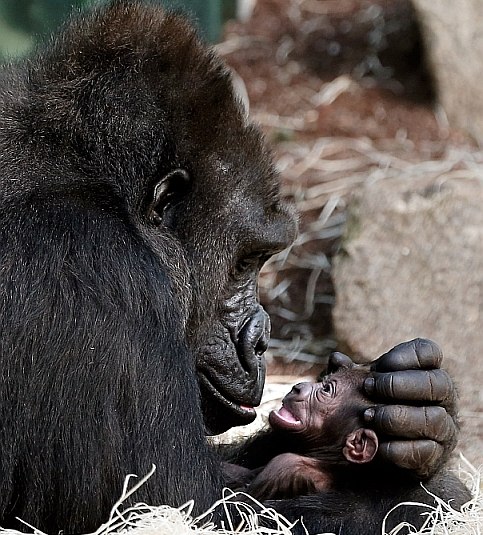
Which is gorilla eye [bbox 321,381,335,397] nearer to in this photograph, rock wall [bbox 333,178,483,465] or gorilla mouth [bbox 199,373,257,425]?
gorilla mouth [bbox 199,373,257,425]

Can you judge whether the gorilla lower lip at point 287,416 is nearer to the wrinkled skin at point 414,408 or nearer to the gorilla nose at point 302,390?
the gorilla nose at point 302,390

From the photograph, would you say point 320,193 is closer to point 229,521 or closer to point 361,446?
point 361,446

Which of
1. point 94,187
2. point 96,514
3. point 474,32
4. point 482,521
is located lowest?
point 474,32

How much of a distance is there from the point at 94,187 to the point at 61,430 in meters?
0.68

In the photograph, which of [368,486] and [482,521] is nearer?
[482,521]

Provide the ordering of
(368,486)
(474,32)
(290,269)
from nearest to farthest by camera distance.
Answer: (368,486) → (290,269) → (474,32)

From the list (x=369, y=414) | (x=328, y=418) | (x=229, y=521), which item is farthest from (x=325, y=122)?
(x=229, y=521)

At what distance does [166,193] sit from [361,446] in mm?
928

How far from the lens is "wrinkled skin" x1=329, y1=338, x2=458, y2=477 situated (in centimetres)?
319

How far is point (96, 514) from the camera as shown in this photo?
9.27 ft

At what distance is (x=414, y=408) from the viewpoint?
127 inches

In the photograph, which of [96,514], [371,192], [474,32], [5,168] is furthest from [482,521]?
[474,32]

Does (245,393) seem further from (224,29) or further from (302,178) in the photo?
(224,29)

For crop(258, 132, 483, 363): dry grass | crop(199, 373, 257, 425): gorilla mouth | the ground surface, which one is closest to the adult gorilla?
crop(199, 373, 257, 425): gorilla mouth
